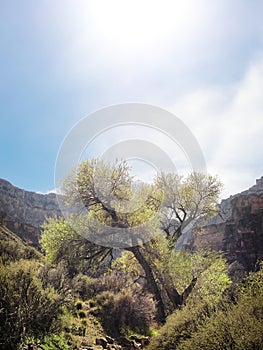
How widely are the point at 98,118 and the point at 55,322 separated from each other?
12.2 metres

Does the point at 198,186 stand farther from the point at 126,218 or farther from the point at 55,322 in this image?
the point at 55,322

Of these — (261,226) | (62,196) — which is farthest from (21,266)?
(261,226)

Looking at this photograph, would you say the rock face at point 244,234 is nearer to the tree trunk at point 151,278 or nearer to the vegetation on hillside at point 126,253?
the vegetation on hillside at point 126,253

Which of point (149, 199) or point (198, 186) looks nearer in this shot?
point (149, 199)

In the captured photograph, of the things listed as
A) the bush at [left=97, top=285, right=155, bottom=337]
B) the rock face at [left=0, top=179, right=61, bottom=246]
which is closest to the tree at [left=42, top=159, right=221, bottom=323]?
the bush at [left=97, top=285, right=155, bottom=337]

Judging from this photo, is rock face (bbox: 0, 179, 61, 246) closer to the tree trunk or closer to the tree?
the tree

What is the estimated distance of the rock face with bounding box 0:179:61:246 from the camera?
288 feet

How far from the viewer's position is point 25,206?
123 meters

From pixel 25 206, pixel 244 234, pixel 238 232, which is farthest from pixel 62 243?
pixel 25 206

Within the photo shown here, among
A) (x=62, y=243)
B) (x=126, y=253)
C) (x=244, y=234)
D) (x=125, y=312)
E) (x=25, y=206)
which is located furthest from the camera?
(x=25, y=206)

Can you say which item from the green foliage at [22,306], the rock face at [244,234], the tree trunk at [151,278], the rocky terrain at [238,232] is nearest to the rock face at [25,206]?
the rocky terrain at [238,232]

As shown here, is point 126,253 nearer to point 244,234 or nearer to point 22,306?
point 22,306

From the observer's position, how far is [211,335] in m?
6.16

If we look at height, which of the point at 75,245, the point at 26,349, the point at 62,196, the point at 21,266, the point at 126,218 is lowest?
the point at 26,349
